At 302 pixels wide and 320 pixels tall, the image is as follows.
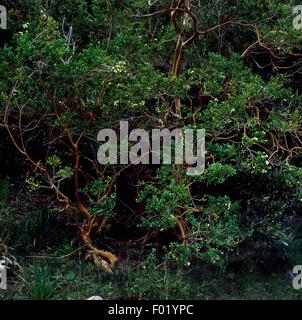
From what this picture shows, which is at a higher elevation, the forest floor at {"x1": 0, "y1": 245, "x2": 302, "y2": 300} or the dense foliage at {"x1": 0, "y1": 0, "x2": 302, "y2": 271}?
the dense foliage at {"x1": 0, "y1": 0, "x2": 302, "y2": 271}

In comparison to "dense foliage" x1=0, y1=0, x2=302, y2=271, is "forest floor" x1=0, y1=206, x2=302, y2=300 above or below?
below

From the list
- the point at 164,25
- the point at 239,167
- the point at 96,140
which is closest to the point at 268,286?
the point at 239,167

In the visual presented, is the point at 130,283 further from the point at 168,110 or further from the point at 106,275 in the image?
the point at 168,110

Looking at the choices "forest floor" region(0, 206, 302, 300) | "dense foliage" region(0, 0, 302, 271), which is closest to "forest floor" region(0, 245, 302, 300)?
"forest floor" region(0, 206, 302, 300)

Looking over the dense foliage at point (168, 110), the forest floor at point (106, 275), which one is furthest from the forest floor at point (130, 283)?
the dense foliage at point (168, 110)

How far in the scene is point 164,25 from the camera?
267 inches

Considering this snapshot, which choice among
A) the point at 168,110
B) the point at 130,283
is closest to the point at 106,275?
the point at 130,283

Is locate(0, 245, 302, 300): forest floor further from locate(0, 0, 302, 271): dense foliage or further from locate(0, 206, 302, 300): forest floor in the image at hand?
locate(0, 0, 302, 271): dense foliage

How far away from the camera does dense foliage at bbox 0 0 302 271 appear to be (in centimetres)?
544

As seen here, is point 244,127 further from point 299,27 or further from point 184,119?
point 299,27

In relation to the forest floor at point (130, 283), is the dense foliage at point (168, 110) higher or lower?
higher

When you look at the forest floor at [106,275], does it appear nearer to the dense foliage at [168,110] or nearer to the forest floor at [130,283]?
the forest floor at [130,283]

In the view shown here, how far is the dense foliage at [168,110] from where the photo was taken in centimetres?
544

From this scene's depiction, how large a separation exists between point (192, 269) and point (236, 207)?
0.87 meters
